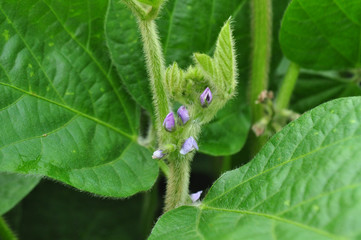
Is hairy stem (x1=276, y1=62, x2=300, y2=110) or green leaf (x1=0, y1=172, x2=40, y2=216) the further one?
hairy stem (x1=276, y1=62, x2=300, y2=110)

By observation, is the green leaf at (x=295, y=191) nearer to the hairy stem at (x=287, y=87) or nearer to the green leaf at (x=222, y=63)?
the green leaf at (x=222, y=63)

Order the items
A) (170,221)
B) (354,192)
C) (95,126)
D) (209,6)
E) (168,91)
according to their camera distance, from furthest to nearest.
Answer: (209,6)
(95,126)
(168,91)
(170,221)
(354,192)

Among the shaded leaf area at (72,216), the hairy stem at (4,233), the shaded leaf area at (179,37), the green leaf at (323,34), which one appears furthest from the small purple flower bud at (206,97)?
the shaded leaf area at (72,216)

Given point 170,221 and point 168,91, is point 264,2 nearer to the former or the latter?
point 168,91

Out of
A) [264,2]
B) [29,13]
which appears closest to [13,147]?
[29,13]

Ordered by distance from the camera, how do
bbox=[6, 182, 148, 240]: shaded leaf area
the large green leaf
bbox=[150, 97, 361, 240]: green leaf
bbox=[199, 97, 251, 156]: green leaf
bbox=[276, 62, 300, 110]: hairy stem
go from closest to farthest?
1. bbox=[150, 97, 361, 240]: green leaf
2. the large green leaf
3. bbox=[199, 97, 251, 156]: green leaf
4. bbox=[276, 62, 300, 110]: hairy stem
5. bbox=[6, 182, 148, 240]: shaded leaf area

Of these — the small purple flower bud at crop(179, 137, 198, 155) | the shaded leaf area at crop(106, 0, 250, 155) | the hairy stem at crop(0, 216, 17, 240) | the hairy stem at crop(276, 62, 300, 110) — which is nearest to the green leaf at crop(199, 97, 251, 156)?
Result: the shaded leaf area at crop(106, 0, 250, 155)

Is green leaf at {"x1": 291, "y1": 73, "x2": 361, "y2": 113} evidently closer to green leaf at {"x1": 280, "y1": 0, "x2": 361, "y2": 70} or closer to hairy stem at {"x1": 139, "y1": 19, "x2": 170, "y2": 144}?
green leaf at {"x1": 280, "y1": 0, "x2": 361, "y2": 70}
